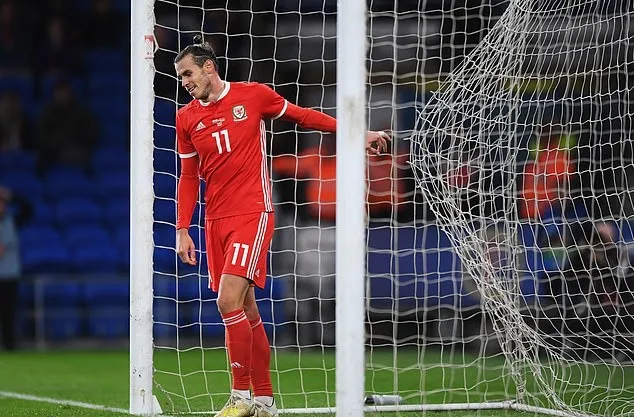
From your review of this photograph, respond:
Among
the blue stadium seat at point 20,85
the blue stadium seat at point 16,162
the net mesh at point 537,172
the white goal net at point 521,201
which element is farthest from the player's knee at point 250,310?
the blue stadium seat at point 20,85

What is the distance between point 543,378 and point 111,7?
11762mm

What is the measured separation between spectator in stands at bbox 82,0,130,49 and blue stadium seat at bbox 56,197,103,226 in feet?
9.76

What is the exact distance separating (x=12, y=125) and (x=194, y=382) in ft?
25.7

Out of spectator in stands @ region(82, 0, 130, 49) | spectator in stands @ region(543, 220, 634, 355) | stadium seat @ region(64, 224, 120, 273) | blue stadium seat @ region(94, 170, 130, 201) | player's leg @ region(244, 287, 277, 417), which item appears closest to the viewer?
player's leg @ region(244, 287, 277, 417)

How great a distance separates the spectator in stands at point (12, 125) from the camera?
52.9ft

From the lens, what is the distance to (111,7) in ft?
58.4

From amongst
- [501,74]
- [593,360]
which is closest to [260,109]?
[501,74]

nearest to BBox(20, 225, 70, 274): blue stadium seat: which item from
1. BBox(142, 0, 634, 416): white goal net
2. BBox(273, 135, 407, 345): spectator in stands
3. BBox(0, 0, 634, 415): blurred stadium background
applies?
BBox(0, 0, 634, 415): blurred stadium background

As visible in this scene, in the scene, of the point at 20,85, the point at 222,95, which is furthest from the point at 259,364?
the point at 20,85

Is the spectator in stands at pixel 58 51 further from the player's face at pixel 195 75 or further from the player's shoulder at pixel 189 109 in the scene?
the player's face at pixel 195 75

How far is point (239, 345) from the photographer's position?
21.3ft

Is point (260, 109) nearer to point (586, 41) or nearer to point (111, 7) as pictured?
point (586, 41)

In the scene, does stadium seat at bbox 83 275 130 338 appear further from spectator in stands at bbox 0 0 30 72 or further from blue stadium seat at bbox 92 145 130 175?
spectator in stands at bbox 0 0 30 72

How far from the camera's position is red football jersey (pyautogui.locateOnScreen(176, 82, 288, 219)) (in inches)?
261
